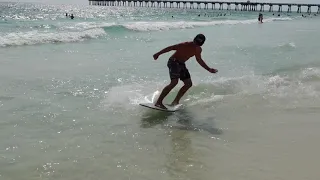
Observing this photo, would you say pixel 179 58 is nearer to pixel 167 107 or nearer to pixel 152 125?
pixel 167 107

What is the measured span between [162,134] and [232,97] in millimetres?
2739

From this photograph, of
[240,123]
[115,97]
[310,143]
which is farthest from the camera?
[115,97]

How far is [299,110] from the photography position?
6.77 metres

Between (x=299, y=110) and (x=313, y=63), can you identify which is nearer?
(x=299, y=110)

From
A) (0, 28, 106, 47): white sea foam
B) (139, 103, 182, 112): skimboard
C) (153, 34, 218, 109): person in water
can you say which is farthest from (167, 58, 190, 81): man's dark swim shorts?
(0, 28, 106, 47): white sea foam

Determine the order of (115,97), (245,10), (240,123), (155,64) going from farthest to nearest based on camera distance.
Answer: (245,10)
(155,64)
(115,97)
(240,123)

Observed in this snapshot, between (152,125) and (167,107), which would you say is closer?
(152,125)

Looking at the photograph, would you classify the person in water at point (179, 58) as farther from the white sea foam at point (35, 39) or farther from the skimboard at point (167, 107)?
the white sea foam at point (35, 39)

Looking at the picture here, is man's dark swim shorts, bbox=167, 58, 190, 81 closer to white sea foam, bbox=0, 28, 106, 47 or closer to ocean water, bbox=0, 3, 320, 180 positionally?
ocean water, bbox=0, 3, 320, 180

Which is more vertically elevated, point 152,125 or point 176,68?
point 176,68

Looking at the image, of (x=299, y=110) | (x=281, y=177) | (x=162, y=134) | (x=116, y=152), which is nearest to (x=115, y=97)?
(x=162, y=134)

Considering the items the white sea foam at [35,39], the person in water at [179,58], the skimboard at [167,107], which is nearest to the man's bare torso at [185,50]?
the person in water at [179,58]

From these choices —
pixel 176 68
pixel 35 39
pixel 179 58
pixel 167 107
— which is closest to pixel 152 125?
pixel 167 107

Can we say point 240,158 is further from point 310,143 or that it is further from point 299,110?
point 299,110
